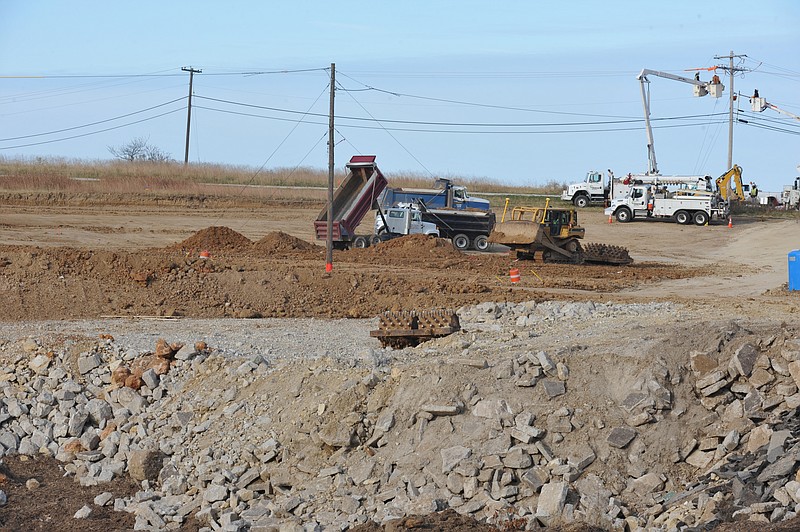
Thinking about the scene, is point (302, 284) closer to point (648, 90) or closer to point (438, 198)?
point (438, 198)

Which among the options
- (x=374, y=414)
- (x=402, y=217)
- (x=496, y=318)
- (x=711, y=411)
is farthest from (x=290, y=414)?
(x=402, y=217)

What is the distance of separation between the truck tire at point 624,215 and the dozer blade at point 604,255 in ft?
50.6

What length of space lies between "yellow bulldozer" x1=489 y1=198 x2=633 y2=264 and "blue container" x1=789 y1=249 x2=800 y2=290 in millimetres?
8419

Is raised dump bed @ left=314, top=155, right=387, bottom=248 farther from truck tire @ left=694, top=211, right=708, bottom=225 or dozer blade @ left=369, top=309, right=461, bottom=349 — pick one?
truck tire @ left=694, top=211, right=708, bottom=225

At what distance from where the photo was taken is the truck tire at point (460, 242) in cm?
3238

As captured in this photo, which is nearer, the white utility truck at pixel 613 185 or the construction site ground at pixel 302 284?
the construction site ground at pixel 302 284

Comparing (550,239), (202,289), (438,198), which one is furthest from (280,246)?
(202,289)

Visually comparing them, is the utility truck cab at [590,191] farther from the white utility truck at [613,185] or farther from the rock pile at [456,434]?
the rock pile at [456,434]

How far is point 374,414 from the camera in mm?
10477

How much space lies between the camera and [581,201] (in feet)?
163

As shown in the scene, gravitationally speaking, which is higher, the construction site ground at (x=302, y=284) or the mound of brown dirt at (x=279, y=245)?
the mound of brown dirt at (x=279, y=245)

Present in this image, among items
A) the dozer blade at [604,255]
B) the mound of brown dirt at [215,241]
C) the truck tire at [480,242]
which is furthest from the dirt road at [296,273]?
the truck tire at [480,242]

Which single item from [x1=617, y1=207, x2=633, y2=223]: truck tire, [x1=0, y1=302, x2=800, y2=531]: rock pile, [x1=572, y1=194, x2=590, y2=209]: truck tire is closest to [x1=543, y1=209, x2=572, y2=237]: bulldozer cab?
[x1=0, y1=302, x2=800, y2=531]: rock pile

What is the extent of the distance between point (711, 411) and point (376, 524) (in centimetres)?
379
